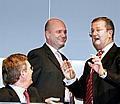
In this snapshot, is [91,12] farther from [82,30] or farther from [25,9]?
[25,9]

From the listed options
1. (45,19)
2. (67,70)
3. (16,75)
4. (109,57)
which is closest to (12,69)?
(16,75)

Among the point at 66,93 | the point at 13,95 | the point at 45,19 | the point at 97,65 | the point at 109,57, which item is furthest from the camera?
the point at 45,19

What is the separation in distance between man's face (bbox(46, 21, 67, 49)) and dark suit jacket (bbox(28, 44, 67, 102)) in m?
0.11

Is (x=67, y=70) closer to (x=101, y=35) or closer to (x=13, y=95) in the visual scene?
(x=101, y=35)

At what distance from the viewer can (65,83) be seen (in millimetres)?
2812

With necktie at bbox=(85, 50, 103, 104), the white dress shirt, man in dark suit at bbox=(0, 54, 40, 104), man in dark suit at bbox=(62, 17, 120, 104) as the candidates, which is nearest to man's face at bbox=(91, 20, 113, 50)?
man in dark suit at bbox=(62, 17, 120, 104)

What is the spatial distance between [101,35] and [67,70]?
37 cm

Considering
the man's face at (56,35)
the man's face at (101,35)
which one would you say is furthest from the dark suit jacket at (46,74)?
the man's face at (101,35)

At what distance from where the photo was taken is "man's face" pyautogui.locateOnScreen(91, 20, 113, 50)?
270cm

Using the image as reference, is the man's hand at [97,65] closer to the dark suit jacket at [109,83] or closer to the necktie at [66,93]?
the dark suit jacket at [109,83]

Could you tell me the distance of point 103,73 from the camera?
2.38 metres

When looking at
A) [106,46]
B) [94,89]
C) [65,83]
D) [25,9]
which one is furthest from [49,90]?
[25,9]

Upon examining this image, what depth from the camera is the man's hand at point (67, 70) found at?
2.54m

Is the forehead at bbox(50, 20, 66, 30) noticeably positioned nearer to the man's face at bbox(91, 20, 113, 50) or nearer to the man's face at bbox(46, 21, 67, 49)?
the man's face at bbox(46, 21, 67, 49)
